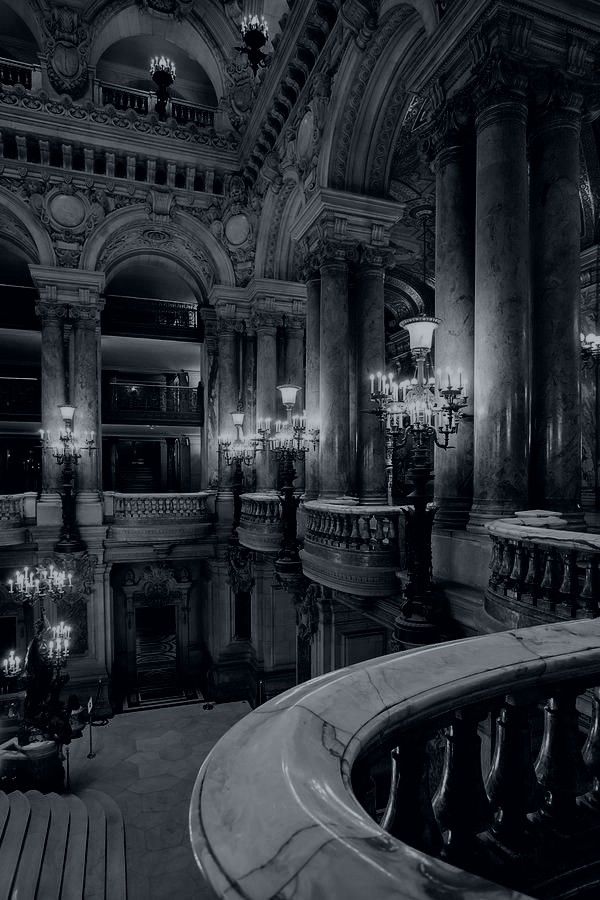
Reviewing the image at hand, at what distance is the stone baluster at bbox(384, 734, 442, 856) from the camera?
1.58 m

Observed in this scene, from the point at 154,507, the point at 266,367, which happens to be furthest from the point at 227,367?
the point at 154,507

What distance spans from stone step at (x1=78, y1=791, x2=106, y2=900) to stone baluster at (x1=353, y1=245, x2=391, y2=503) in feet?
23.9

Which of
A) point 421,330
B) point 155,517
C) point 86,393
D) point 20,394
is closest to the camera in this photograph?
point 421,330

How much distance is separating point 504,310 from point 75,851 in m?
9.94

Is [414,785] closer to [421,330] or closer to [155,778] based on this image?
[421,330]

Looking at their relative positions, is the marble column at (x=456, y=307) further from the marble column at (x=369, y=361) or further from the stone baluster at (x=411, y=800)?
the stone baluster at (x=411, y=800)

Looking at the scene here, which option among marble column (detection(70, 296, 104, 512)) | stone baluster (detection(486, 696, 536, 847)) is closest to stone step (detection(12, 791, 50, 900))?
marble column (detection(70, 296, 104, 512))

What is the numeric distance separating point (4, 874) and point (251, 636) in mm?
8601

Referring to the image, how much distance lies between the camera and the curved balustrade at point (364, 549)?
23.1 feet

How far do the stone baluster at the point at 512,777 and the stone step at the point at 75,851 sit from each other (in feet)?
27.6

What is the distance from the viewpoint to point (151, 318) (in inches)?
719

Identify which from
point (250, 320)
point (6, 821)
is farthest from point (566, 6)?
point (6, 821)

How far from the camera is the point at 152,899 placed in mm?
7898

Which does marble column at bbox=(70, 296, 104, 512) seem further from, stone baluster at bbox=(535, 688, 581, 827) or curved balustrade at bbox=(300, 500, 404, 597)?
stone baluster at bbox=(535, 688, 581, 827)
